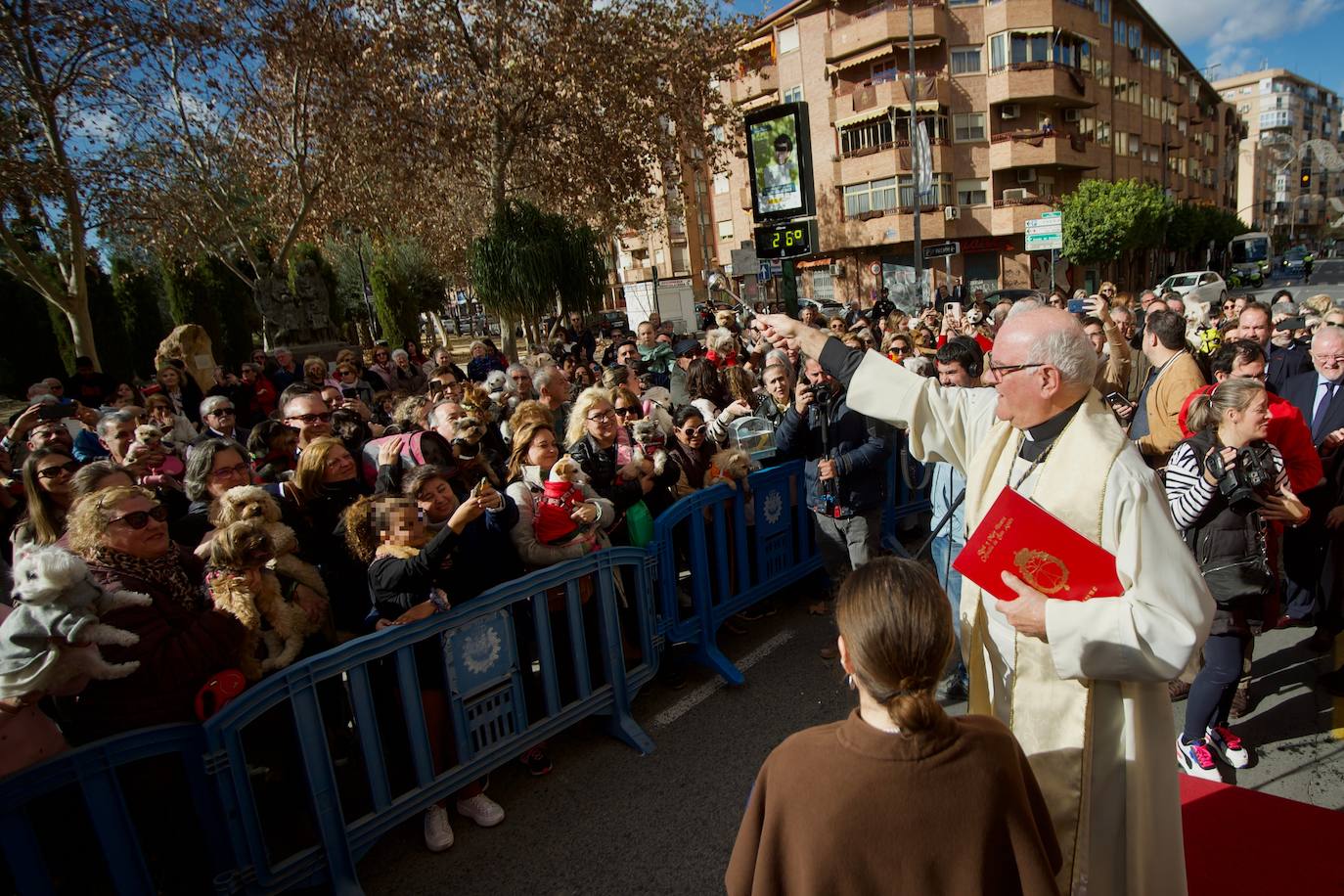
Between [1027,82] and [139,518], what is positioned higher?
[1027,82]

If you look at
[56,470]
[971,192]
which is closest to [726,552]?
[56,470]

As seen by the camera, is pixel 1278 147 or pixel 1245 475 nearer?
pixel 1245 475

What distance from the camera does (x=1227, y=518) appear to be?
3244 millimetres

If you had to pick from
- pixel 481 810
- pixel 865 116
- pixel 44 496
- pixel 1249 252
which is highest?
pixel 865 116

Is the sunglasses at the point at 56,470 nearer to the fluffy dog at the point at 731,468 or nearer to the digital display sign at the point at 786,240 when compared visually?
the fluffy dog at the point at 731,468

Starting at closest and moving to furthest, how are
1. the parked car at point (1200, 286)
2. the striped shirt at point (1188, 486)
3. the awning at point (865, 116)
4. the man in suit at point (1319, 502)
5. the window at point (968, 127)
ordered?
the striped shirt at point (1188, 486), the man in suit at point (1319, 502), the parked car at point (1200, 286), the awning at point (865, 116), the window at point (968, 127)

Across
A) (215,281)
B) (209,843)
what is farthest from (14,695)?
(215,281)

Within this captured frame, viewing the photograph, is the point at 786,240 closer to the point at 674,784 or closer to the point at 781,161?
the point at 781,161

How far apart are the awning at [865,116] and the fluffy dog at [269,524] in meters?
37.4

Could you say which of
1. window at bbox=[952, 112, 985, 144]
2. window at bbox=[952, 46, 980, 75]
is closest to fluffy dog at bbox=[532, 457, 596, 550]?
window at bbox=[952, 112, 985, 144]

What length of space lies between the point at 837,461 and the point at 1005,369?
2.26 meters

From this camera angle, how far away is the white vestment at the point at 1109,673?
6.09 ft

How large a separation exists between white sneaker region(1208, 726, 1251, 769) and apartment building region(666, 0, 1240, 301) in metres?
31.8

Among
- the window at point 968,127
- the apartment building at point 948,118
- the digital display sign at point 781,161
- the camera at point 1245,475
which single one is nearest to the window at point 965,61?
the apartment building at point 948,118
